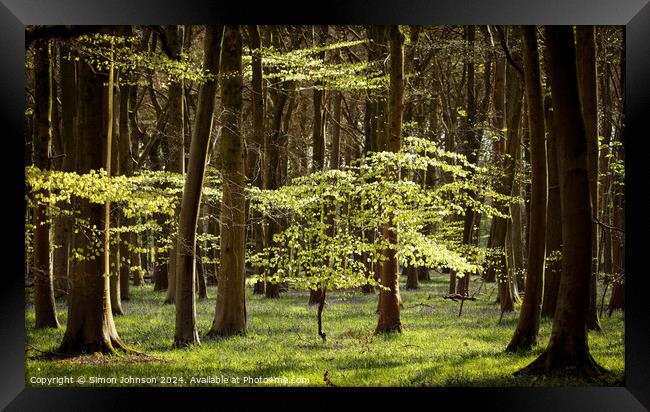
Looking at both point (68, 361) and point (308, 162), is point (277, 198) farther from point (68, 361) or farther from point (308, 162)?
point (308, 162)

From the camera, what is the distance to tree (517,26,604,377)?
8.98 meters

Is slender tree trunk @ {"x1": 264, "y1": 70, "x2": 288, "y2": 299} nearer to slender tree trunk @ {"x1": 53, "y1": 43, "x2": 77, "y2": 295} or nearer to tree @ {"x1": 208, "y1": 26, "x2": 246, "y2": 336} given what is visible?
tree @ {"x1": 208, "y1": 26, "x2": 246, "y2": 336}

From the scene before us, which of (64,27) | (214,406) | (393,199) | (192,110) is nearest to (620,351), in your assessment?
(393,199)

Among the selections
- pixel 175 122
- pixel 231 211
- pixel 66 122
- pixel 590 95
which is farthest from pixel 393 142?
pixel 66 122

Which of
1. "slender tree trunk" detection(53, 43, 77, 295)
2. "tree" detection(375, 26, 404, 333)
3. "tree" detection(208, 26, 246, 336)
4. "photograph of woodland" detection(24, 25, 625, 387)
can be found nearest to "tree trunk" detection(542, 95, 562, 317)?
"photograph of woodland" detection(24, 25, 625, 387)

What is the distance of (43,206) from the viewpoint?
11789 millimetres

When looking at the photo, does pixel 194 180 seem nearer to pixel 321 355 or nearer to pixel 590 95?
pixel 321 355

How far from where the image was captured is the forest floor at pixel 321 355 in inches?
378

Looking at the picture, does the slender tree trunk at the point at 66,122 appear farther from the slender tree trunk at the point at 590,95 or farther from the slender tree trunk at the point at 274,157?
the slender tree trunk at the point at 590,95

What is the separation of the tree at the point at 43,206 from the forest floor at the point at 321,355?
1.08 feet
